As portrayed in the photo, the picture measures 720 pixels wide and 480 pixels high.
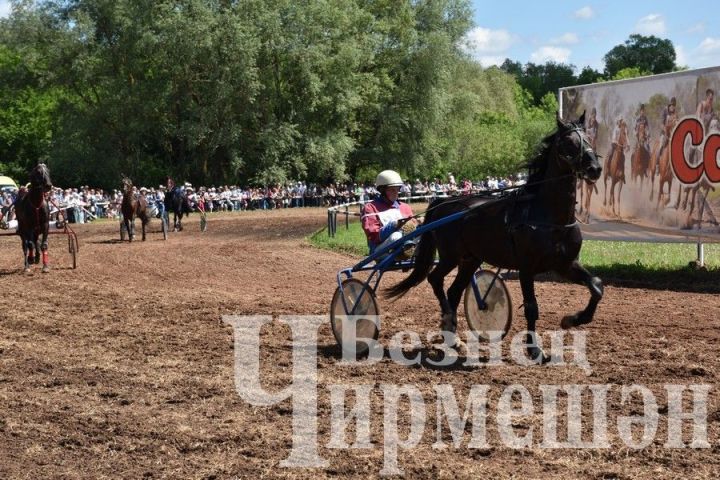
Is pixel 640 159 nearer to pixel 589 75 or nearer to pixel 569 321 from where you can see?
pixel 569 321

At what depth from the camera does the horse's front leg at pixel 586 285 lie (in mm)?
8227

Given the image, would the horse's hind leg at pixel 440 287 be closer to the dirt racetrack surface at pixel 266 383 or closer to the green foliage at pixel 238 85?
the dirt racetrack surface at pixel 266 383

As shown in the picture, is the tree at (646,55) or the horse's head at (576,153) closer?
the horse's head at (576,153)

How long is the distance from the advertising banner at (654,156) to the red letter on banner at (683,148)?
0.6 inches

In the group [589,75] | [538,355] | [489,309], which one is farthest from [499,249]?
[589,75]

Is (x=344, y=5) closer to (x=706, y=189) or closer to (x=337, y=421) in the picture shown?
(x=706, y=189)

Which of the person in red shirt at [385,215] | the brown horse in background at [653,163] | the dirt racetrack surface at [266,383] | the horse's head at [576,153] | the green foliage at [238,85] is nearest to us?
the dirt racetrack surface at [266,383]

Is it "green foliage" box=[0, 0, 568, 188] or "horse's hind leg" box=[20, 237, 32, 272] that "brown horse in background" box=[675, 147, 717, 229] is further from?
"green foliage" box=[0, 0, 568, 188]

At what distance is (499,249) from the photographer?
888 centimetres

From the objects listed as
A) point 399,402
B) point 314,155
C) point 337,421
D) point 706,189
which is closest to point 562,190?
point 399,402

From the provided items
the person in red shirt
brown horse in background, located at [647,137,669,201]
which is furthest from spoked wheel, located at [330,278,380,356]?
brown horse in background, located at [647,137,669,201]

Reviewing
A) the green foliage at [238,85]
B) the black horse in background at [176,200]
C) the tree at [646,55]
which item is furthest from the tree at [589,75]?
the black horse in background at [176,200]

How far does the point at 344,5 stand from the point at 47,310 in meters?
40.7

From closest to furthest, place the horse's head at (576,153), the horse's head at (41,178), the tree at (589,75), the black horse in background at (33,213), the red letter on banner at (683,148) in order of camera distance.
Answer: the horse's head at (576,153) → the red letter on banner at (683,148) → the horse's head at (41,178) → the black horse in background at (33,213) → the tree at (589,75)
